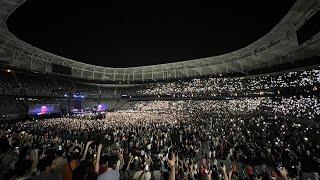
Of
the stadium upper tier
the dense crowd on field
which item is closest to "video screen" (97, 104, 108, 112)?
the stadium upper tier

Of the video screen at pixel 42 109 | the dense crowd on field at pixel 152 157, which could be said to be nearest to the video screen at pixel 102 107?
the video screen at pixel 42 109

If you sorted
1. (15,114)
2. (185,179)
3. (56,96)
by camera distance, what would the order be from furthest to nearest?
1. (56,96)
2. (15,114)
3. (185,179)

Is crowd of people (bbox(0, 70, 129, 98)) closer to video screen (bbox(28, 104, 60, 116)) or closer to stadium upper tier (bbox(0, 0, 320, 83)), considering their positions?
stadium upper tier (bbox(0, 0, 320, 83))

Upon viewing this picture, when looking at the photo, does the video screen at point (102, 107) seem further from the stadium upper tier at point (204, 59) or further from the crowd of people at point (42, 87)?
the stadium upper tier at point (204, 59)

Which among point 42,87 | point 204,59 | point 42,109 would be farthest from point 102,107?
point 204,59

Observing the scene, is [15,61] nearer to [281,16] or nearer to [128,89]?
[128,89]

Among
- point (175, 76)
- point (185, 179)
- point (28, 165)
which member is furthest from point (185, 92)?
point (28, 165)

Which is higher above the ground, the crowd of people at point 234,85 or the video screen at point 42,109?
the crowd of people at point 234,85
